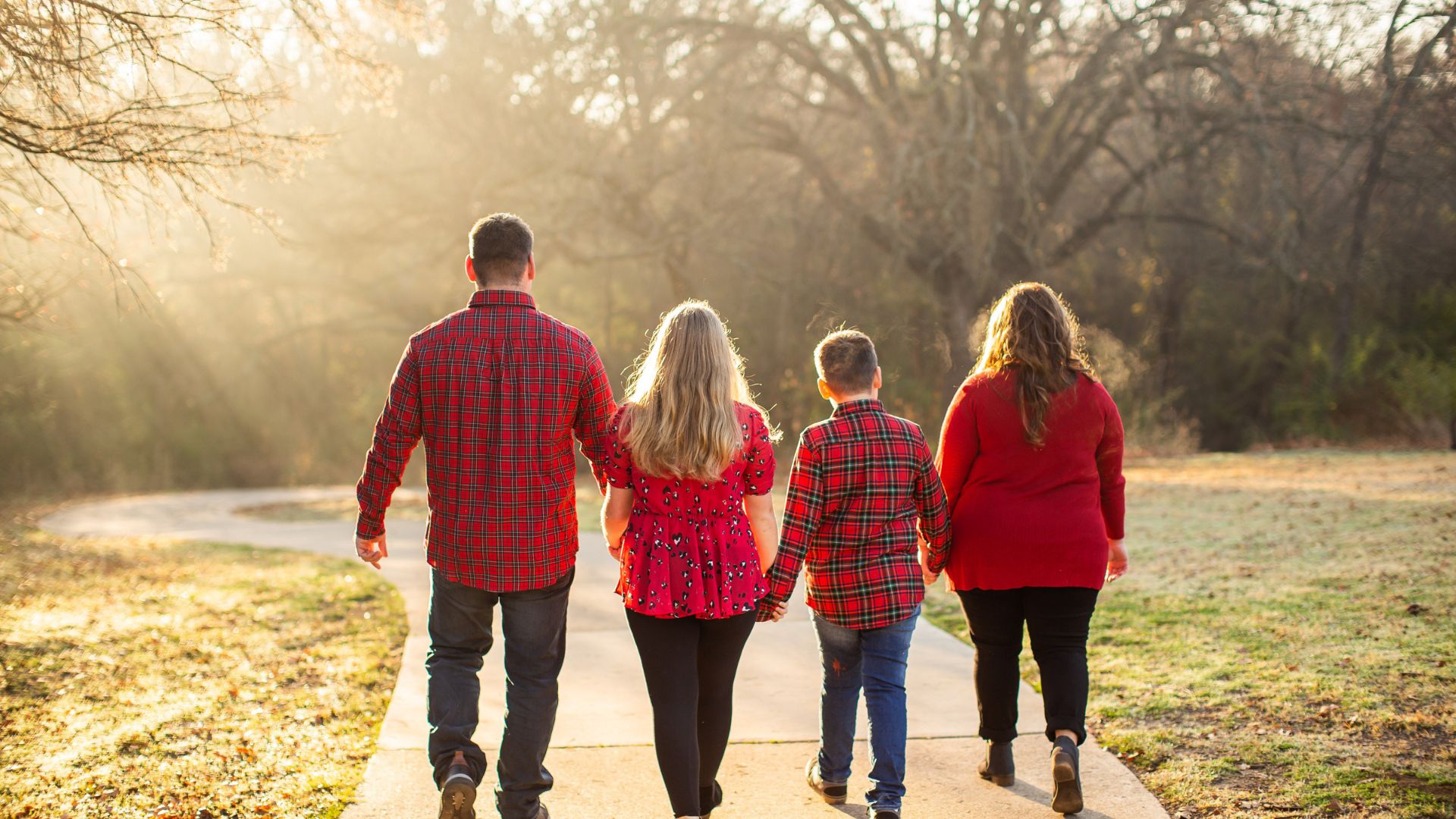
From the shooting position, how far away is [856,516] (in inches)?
138

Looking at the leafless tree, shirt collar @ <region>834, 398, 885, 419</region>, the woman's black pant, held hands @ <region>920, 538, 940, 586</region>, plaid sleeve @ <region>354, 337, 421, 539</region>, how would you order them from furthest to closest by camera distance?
the leafless tree, held hands @ <region>920, 538, 940, 586</region>, the woman's black pant, shirt collar @ <region>834, 398, 885, 419</region>, plaid sleeve @ <region>354, 337, 421, 539</region>

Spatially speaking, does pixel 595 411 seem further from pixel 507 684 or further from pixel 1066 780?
pixel 1066 780

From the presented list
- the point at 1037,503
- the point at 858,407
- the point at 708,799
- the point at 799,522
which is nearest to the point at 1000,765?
the point at 1037,503

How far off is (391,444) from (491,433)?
309mm

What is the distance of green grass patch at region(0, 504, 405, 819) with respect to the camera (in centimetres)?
379

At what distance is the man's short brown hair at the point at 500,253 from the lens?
3.45 m

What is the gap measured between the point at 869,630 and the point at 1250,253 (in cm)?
1520

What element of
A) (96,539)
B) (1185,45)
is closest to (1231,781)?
(96,539)

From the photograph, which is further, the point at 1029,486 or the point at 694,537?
the point at 1029,486

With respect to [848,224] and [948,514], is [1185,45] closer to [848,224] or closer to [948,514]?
[848,224]

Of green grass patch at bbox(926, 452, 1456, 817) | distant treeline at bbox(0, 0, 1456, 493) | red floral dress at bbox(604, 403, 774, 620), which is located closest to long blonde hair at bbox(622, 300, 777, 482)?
red floral dress at bbox(604, 403, 774, 620)

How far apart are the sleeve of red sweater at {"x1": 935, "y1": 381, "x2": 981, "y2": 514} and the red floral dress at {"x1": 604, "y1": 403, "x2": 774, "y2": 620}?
69 cm

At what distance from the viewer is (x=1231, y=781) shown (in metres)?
3.78

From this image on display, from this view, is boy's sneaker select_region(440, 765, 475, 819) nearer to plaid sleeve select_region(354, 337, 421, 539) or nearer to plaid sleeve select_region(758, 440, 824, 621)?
plaid sleeve select_region(354, 337, 421, 539)
